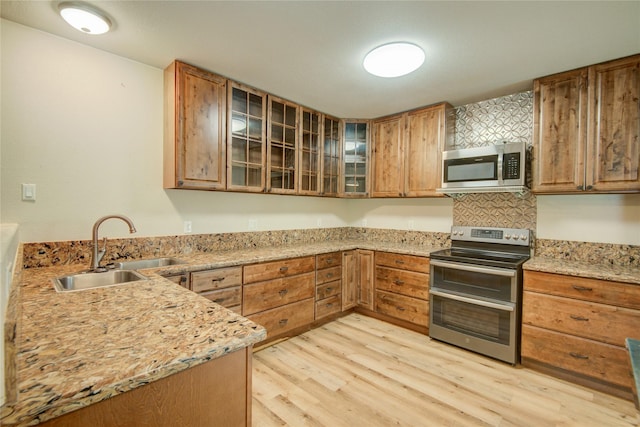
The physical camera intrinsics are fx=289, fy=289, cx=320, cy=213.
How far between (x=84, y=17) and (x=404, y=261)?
126 inches

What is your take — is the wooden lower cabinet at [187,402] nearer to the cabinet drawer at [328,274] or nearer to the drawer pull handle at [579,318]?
the cabinet drawer at [328,274]

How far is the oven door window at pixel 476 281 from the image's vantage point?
244 cm

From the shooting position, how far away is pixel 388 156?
3.54 m

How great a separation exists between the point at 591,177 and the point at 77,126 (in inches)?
156

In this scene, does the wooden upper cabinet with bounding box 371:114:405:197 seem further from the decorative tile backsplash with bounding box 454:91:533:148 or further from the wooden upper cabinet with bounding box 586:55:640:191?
the wooden upper cabinet with bounding box 586:55:640:191

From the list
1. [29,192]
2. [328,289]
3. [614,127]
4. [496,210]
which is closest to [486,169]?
[496,210]

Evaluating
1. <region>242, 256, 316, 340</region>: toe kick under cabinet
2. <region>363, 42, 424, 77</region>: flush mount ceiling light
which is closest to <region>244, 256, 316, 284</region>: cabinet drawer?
<region>242, 256, 316, 340</region>: toe kick under cabinet

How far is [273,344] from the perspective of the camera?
2.76 metres

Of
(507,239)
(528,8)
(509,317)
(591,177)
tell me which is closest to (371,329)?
(509,317)

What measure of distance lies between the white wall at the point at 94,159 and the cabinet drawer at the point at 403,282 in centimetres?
121

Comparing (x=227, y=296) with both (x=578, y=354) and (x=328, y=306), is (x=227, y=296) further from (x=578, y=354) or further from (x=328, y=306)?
(x=578, y=354)

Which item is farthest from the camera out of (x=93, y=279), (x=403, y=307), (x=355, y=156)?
(x=355, y=156)

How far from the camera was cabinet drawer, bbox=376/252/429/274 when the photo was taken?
2.96 meters

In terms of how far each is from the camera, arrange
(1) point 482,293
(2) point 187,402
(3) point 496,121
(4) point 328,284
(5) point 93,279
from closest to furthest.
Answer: (2) point 187,402, (5) point 93,279, (1) point 482,293, (3) point 496,121, (4) point 328,284
